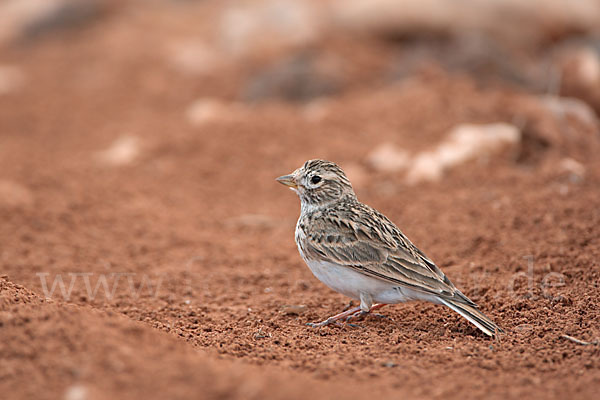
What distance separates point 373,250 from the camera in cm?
475

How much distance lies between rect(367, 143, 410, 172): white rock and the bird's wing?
11.5 feet

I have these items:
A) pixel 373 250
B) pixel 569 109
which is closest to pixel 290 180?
pixel 373 250

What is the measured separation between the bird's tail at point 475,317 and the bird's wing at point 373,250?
0.05m

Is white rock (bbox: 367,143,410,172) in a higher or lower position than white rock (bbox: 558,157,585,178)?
higher

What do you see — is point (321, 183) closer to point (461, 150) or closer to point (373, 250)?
point (373, 250)

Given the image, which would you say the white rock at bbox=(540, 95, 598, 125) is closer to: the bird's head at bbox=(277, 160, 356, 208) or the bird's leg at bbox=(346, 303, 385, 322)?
the bird's head at bbox=(277, 160, 356, 208)

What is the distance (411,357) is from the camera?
4090 millimetres

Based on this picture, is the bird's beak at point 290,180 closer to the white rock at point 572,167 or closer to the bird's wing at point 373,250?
the bird's wing at point 373,250

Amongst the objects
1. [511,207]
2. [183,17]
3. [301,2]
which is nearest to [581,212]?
[511,207]

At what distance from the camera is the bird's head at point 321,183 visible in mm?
5273

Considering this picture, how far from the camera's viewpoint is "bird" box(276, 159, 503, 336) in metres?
4.50

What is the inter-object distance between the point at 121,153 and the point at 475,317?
6956 mm

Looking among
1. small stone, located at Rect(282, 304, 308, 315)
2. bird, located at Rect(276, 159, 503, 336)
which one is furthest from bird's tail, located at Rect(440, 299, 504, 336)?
small stone, located at Rect(282, 304, 308, 315)

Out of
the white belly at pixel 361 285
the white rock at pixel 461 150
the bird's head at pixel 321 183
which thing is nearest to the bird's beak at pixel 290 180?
the bird's head at pixel 321 183
